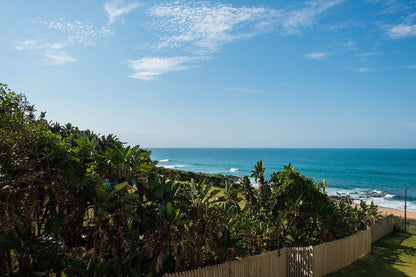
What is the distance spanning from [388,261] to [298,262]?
25.3 feet

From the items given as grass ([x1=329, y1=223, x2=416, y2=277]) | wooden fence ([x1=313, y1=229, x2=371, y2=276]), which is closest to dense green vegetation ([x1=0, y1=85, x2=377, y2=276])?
wooden fence ([x1=313, y1=229, x2=371, y2=276])

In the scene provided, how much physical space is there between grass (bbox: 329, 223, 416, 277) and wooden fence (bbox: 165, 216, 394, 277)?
1.54 feet

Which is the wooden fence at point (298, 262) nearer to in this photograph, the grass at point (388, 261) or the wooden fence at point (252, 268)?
the wooden fence at point (252, 268)

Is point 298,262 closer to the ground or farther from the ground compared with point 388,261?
farther from the ground

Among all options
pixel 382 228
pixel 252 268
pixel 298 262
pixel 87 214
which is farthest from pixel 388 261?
pixel 87 214

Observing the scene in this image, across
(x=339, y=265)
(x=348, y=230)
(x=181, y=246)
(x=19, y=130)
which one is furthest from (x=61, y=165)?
(x=348, y=230)

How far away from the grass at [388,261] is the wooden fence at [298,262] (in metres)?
0.47

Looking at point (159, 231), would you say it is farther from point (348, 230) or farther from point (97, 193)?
point (348, 230)

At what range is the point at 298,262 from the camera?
43.8ft

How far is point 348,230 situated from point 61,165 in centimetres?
1669

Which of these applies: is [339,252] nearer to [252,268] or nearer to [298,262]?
[298,262]

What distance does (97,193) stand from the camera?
852 cm

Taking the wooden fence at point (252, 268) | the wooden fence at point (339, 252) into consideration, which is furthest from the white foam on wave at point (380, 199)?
the wooden fence at point (252, 268)

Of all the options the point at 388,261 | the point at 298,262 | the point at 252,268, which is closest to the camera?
the point at 252,268
